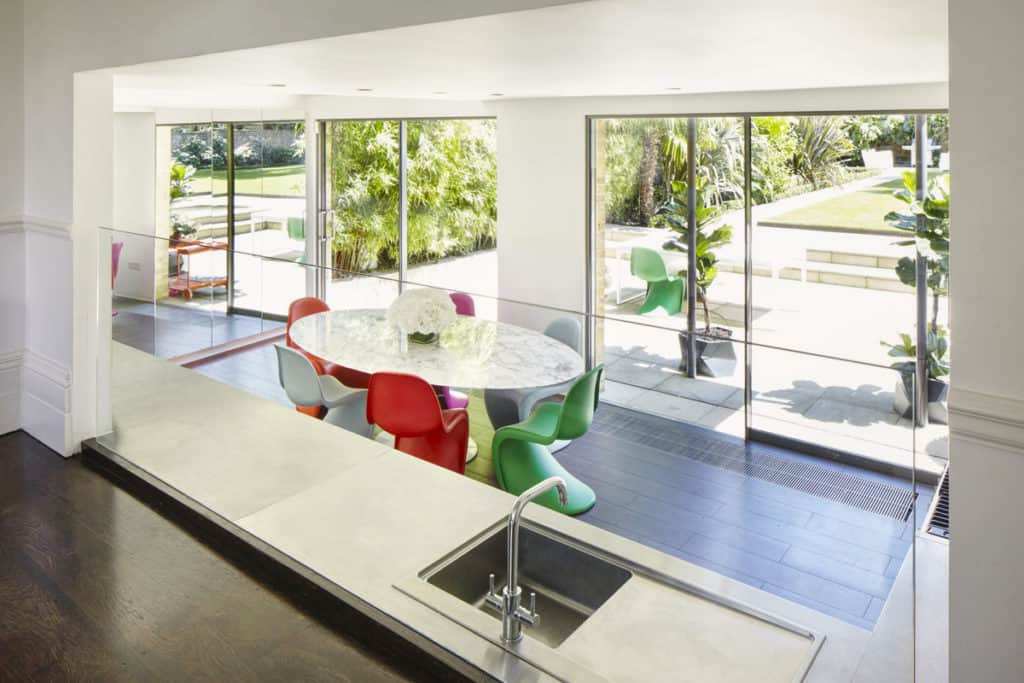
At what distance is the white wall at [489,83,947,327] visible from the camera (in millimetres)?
5699

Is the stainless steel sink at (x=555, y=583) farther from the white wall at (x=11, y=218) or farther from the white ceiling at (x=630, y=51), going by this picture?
the white wall at (x=11, y=218)

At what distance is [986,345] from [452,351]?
158 cm

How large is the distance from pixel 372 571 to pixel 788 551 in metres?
1.16

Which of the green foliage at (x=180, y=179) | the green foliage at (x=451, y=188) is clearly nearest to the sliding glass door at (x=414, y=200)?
the green foliage at (x=451, y=188)

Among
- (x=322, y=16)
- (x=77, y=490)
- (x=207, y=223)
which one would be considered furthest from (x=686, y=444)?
(x=207, y=223)

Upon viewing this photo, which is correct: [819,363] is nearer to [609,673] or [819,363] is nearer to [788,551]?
[788,551]

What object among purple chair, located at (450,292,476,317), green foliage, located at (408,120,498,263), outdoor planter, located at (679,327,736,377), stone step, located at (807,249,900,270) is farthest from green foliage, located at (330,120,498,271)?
outdoor planter, located at (679,327,736,377)

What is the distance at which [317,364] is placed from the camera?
9.97ft

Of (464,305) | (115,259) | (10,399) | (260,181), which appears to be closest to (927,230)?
(464,305)

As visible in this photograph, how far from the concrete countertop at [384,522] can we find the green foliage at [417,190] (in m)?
3.61

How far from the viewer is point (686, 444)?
191cm

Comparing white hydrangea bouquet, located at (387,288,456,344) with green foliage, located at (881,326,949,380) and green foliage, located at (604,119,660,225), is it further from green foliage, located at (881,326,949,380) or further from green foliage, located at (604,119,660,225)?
green foliage, located at (604,119,660,225)

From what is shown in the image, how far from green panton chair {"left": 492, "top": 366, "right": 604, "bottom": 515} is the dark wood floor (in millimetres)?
617

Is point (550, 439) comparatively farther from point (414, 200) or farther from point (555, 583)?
point (414, 200)
